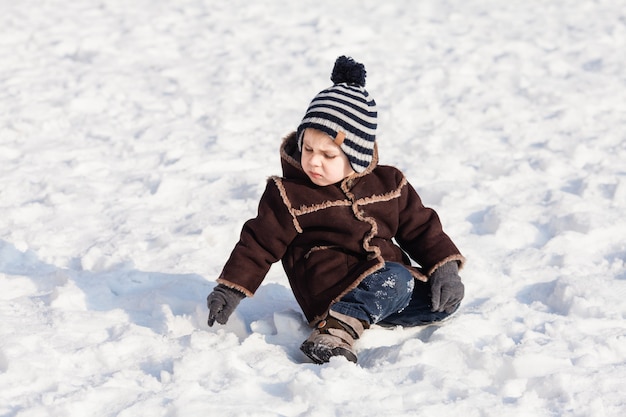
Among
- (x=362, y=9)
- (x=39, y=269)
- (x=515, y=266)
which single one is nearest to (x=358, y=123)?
(x=515, y=266)

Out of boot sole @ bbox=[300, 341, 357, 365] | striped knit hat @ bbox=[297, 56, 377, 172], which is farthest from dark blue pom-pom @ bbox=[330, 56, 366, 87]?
boot sole @ bbox=[300, 341, 357, 365]

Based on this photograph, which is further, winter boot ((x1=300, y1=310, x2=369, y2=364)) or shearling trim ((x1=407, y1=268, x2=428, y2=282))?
shearling trim ((x1=407, y1=268, x2=428, y2=282))

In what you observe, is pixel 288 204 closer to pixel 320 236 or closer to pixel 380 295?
pixel 320 236

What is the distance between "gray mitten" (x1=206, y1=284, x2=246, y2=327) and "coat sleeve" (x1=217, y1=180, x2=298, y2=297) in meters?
0.04

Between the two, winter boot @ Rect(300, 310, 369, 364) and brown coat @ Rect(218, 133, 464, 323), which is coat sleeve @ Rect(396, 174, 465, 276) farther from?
winter boot @ Rect(300, 310, 369, 364)

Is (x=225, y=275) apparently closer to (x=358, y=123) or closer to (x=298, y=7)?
(x=358, y=123)

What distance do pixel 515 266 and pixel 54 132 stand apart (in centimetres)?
309

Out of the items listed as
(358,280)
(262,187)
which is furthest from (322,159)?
(262,187)

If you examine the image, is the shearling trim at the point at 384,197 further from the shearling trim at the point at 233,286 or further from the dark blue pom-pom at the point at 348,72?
the shearling trim at the point at 233,286

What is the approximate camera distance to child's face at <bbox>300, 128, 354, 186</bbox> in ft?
9.86

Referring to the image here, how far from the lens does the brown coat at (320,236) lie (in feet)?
10.1

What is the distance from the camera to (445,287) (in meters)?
3.14

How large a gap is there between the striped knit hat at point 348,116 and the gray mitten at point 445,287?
47cm

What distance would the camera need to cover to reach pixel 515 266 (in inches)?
152
